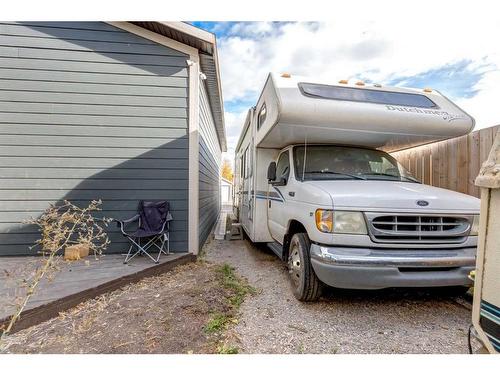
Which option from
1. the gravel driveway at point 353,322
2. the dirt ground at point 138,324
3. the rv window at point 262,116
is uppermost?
the rv window at point 262,116

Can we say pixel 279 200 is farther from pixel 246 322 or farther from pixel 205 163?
pixel 205 163

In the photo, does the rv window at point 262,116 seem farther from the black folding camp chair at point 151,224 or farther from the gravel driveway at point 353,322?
the gravel driveway at point 353,322

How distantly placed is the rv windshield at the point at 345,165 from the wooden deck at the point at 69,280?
243 centimetres

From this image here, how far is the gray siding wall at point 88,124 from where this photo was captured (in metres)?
3.89

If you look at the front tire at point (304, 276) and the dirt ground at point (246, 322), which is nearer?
the dirt ground at point (246, 322)

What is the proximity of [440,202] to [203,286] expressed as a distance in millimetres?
2784

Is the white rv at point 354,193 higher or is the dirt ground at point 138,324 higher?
the white rv at point 354,193

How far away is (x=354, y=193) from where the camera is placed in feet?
8.10

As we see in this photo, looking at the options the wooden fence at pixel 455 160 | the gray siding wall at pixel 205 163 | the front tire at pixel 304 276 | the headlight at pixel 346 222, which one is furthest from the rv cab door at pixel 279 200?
the wooden fence at pixel 455 160

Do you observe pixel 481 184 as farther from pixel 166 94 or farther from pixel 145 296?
pixel 166 94

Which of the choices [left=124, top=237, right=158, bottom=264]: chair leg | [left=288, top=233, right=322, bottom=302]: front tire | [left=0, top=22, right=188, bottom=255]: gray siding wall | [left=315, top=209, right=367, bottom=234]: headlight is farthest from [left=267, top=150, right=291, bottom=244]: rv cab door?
[left=124, top=237, right=158, bottom=264]: chair leg

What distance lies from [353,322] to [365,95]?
2.61m

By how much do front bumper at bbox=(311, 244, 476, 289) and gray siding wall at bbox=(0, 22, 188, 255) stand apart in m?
2.73

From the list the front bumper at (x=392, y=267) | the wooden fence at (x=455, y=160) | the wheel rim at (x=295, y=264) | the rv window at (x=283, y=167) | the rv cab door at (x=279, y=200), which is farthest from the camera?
the rv window at (x=283, y=167)
